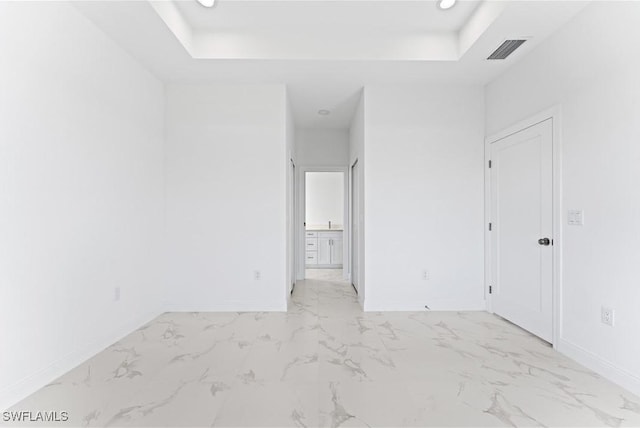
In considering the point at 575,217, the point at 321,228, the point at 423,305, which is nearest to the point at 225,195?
the point at 423,305

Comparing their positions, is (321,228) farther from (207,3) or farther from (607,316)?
(607,316)

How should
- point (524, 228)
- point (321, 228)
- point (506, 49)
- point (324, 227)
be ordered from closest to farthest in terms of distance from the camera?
point (506, 49) < point (524, 228) < point (321, 228) < point (324, 227)

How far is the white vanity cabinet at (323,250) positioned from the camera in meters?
7.12

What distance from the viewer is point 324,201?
311 inches

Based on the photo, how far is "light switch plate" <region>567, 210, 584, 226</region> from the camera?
250 centimetres

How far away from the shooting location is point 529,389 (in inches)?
81.5

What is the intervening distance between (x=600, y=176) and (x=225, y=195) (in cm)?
341

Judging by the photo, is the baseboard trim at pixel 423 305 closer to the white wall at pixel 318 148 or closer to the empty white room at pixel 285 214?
the empty white room at pixel 285 214

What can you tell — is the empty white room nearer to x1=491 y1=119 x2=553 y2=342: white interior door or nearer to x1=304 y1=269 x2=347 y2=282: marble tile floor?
x1=491 y1=119 x2=553 y2=342: white interior door

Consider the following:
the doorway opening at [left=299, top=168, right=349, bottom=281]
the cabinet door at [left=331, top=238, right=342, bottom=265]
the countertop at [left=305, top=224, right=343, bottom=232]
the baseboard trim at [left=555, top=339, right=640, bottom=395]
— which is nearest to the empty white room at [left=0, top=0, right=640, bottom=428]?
the baseboard trim at [left=555, top=339, right=640, bottom=395]

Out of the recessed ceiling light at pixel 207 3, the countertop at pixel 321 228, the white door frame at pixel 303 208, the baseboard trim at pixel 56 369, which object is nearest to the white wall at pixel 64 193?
the baseboard trim at pixel 56 369

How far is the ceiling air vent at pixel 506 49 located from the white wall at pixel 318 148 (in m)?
2.95

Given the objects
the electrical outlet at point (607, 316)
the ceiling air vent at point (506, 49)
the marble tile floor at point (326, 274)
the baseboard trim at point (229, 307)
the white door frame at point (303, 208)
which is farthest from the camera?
the marble tile floor at point (326, 274)

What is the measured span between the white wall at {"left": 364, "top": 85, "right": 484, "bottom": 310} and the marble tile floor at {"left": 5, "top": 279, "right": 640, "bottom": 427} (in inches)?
24.7
